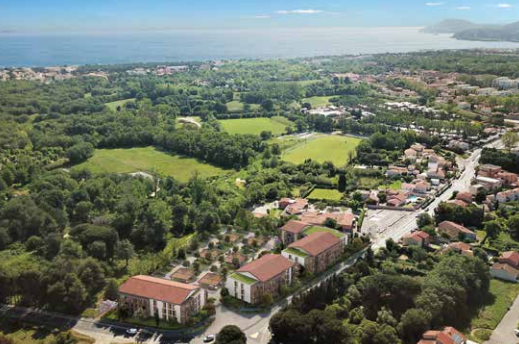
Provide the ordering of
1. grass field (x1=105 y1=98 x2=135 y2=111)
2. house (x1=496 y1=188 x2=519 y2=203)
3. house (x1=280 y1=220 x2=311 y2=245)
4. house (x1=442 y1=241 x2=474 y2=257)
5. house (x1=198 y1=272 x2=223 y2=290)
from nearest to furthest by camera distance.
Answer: house (x1=198 y1=272 x2=223 y2=290), house (x1=442 y1=241 x2=474 y2=257), house (x1=280 y1=220 x2=311 y2=245), house (x1=496 y1=188 x2=519 y2=203), grass field (x1=105 y1=98 x2=135 y2=111)

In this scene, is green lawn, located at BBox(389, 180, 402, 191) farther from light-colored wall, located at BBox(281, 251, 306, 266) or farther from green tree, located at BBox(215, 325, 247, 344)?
green tree, located at BBox(215, 325, 247, 344)

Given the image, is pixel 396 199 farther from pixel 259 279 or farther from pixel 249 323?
pixel 249 323

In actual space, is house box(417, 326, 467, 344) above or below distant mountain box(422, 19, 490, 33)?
below

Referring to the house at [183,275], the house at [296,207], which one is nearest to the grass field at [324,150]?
the house at [296,207]

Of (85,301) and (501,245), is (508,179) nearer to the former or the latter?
(501,245)

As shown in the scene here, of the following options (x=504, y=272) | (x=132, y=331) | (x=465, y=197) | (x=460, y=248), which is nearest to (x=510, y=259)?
(x=504, y=272)

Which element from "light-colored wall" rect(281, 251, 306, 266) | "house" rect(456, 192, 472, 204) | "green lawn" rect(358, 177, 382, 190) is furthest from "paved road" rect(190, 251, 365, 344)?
"house" rect(456, 192, 472, 204)

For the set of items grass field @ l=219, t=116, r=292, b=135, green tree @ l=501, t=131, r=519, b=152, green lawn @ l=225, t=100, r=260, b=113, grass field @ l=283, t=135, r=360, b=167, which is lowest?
grass field @ l=283, t=135, r=360, b=167
